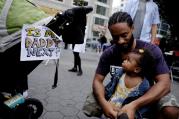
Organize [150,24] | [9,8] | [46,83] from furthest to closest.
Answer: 1. [46,83]
2. [150,24]
3. [9,8]

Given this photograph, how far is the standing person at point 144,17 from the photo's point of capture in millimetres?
4555

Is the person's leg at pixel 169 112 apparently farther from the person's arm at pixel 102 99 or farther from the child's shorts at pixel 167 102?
the person's arm at pixel 102 99

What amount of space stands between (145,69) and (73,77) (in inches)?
202

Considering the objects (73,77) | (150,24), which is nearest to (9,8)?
(150,24)

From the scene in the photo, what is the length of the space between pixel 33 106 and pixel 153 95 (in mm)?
1651

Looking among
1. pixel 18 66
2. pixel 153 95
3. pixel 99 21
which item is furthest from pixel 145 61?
pixel 99 21

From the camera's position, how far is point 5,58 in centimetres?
290

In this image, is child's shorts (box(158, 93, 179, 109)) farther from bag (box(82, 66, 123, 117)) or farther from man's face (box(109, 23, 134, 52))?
man's face (box(109, 23, 134, 52))

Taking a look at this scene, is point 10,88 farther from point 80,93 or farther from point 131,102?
point 80,93

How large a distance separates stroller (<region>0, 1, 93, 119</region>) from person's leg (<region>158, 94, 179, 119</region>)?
1.16m

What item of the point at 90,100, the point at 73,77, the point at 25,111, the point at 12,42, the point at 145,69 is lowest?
the point at 73,77

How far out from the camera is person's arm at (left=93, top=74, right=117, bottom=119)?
2.52 m

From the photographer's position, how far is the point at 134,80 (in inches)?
108

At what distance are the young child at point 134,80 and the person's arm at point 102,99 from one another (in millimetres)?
64
